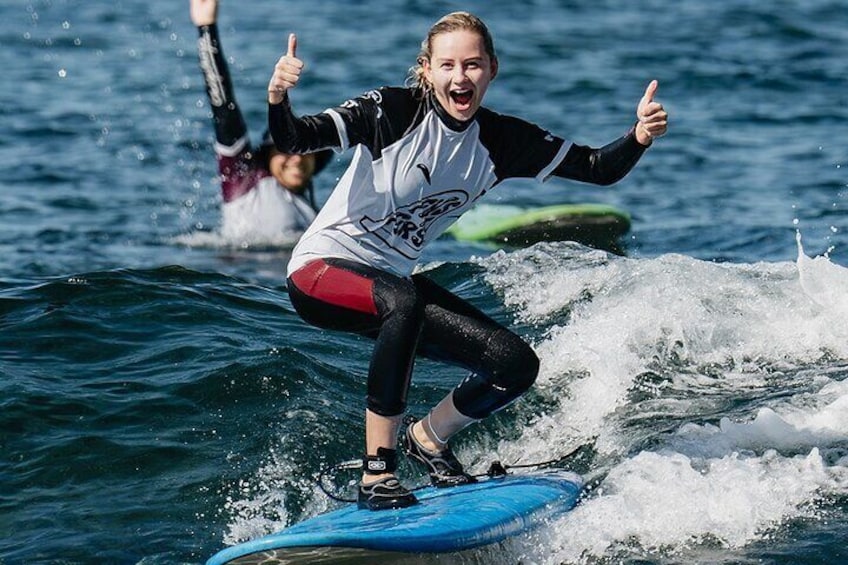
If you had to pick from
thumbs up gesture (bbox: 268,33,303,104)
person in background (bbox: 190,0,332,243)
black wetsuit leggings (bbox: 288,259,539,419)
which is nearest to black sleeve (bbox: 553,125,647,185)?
black wetsuit leggings (bbox: 288,259,539,419)

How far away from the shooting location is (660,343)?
25.1 ft

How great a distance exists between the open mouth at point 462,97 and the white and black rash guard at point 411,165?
8cm

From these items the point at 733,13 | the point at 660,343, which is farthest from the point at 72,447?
the point at 733,13

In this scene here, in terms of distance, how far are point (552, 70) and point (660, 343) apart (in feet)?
45.8

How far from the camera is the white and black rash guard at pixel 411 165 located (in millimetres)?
5410

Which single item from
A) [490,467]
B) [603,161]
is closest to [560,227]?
[490,467]

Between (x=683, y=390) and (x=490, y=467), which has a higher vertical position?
(x=683, y=390)

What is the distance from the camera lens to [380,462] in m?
5.32

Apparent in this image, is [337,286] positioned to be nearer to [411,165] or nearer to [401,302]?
[401,302]

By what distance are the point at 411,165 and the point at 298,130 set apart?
1.65ft

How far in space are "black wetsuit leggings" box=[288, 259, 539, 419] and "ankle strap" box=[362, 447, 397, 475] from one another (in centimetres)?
16

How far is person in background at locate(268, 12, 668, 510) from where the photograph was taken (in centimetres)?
528

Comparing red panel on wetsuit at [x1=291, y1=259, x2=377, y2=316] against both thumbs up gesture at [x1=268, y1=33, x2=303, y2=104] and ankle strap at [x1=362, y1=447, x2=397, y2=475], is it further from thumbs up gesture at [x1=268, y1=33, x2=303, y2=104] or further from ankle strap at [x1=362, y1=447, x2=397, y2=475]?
thumbs up gesture at [x1=268, y1=33, x2=303, y2=104]

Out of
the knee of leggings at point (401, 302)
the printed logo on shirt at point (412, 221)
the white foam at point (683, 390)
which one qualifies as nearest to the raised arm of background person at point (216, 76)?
the white foam at point (683, 390)
